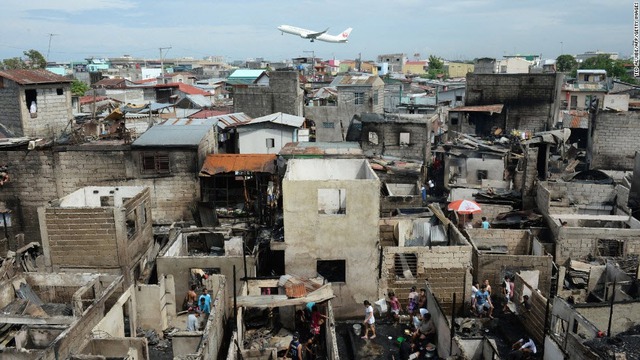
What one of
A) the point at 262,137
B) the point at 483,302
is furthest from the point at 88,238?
the point at 262,137

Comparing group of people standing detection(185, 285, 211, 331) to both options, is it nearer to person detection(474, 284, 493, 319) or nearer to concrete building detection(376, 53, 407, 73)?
person detection(474, 284, 493, 319)

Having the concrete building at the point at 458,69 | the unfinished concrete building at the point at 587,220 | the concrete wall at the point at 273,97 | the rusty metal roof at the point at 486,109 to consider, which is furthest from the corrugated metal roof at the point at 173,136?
the concrete building at the point at 458,69

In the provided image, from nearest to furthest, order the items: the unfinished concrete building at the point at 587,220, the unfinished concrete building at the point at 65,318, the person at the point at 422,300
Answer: the unfinished concrete building at the point at 65,318 → the person at the point at 422,300 → the unfinished concrete building at the point at 587,220

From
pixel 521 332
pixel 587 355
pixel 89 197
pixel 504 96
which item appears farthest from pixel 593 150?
pixel 89 197

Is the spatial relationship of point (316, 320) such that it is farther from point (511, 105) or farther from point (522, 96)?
point (522, 96)

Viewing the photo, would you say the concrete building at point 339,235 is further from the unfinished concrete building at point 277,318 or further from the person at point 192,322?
the person at point 192,322

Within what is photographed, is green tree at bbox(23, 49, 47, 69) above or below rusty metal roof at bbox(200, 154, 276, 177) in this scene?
above

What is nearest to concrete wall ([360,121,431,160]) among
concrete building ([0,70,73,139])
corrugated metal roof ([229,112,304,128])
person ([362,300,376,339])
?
corrugated metal roof ([229,112,304,128])
